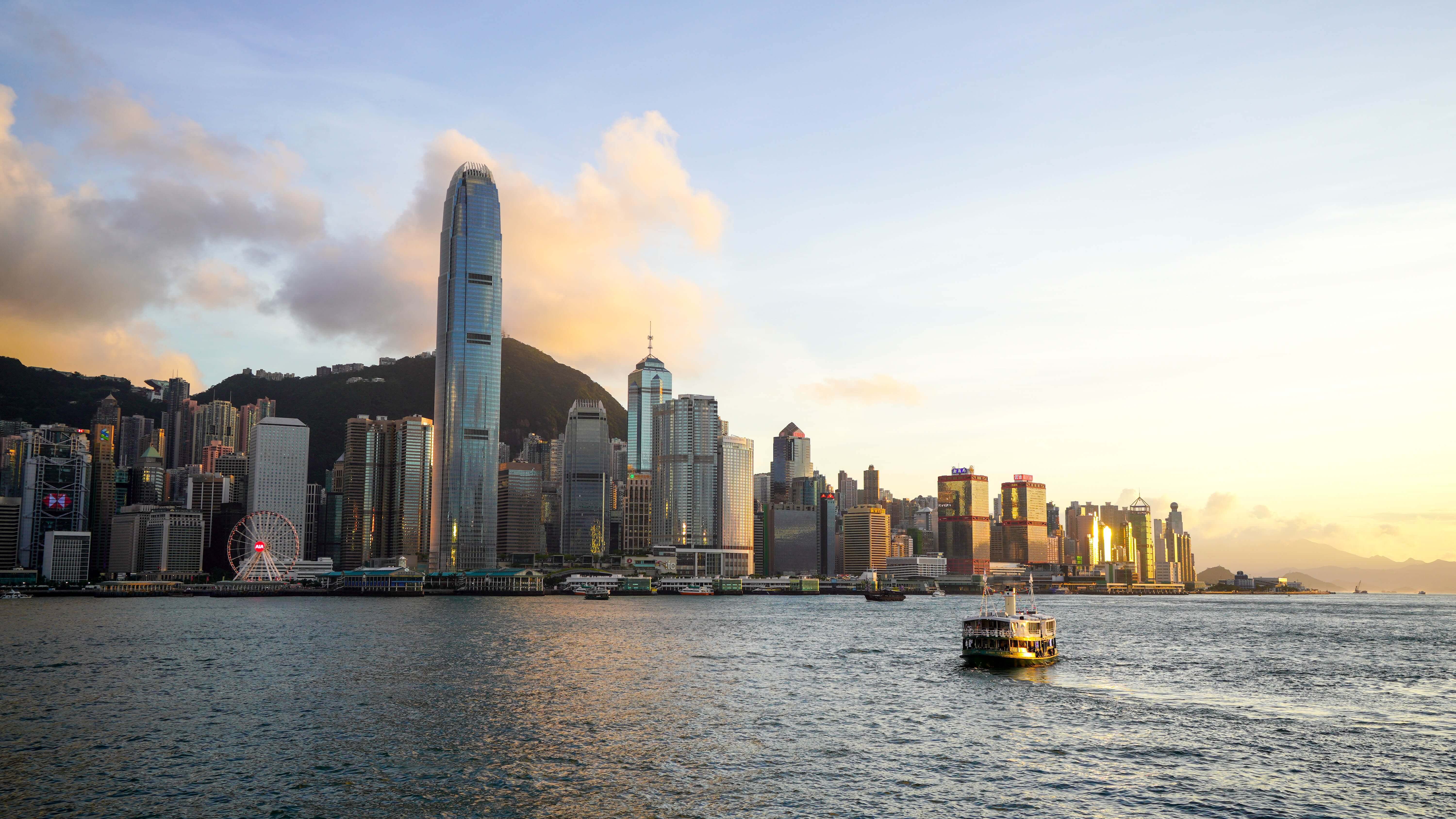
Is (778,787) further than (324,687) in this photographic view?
No

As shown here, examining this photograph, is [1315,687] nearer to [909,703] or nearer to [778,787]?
[909,703]

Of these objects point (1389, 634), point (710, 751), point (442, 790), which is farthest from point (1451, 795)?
point (1389, 634)

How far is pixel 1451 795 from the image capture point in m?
51.5

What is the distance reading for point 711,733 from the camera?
220 feet

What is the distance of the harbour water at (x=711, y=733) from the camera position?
50.3m

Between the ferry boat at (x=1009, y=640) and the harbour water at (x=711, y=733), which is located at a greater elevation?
the ferry boat at (x=1009, y=640)

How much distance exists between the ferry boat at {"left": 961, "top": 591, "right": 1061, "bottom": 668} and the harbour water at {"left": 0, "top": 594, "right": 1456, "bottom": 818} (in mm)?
2267

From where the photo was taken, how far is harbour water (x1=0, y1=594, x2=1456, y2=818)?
165ft

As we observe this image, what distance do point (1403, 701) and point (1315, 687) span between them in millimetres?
8335

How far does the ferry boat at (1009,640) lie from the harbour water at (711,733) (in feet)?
7.44

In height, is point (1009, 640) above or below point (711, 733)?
above

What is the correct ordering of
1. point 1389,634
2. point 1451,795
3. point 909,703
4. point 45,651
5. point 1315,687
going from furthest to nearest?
point 1389,634 < point 45,651 < point 1315,687 < point 909,703 < point 1451,795

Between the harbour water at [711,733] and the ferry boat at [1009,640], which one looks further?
the ferry boat at [1009,640]

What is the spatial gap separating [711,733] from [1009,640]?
45246 mm
